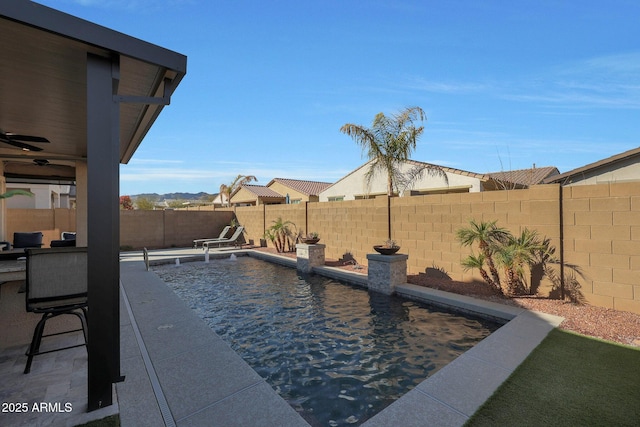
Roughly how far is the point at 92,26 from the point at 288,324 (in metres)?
4.58

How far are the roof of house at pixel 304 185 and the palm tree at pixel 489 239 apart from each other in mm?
19405

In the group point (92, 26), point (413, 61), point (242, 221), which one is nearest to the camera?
point (92, 26)

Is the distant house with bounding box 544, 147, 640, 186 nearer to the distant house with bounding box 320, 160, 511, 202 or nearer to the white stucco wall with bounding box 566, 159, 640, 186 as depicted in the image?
the white stucco wall with bounding box 566, 159, 640, 186

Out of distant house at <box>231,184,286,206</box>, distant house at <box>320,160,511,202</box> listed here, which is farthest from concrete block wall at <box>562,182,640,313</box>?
distant house at <box>231,184,286,206</box>

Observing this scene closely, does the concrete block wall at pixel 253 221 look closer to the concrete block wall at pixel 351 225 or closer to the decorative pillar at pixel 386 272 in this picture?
the concrete block wall at pixel 351 225

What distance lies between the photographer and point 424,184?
53.7 ft

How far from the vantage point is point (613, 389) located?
2.88 metres

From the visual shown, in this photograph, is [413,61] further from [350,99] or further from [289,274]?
[289,274]

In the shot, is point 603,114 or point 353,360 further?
point 603,114

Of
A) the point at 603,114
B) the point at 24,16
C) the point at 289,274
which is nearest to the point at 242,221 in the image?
the point at 289,274

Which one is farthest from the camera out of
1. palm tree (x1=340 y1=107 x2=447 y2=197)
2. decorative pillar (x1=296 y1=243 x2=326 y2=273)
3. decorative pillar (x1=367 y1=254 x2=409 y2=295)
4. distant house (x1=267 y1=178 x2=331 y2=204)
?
distant house (x1=267 y1=178 x2=331 y2=204)

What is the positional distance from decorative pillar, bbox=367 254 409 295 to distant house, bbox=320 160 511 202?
264 centimetres

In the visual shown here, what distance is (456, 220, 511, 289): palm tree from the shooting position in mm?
6027

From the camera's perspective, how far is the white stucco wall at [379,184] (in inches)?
560
